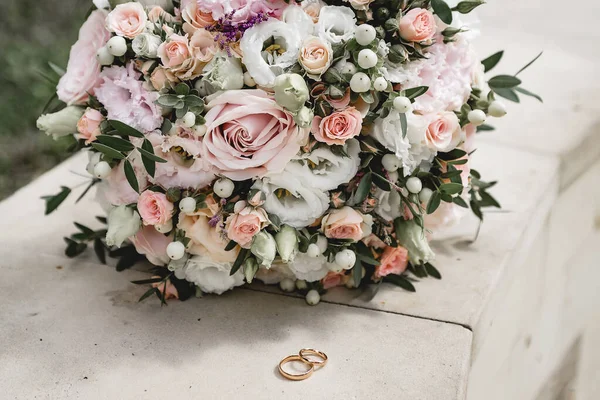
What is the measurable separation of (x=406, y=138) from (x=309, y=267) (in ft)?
0.79

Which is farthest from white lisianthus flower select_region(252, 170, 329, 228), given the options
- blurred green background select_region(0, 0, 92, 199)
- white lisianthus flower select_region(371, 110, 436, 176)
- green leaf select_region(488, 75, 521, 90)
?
blurred green background select_region(0, 0, 92, 199)

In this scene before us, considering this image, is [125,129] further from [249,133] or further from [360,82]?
[360,82]

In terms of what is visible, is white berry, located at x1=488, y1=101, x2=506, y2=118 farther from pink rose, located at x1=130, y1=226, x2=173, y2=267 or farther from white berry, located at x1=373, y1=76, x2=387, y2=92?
pink rose, located at x1=130, y1=226, x2=173, y2=267

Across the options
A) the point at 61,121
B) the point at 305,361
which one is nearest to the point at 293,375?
the point at 305,361

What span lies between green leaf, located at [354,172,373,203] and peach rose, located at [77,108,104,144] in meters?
0.38

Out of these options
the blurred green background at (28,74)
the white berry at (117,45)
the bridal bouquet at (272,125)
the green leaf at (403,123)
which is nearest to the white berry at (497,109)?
the bridal bouquet at (272,125)

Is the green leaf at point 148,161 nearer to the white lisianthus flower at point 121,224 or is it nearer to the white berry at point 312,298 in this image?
the white lisianthus flower at point 121,224

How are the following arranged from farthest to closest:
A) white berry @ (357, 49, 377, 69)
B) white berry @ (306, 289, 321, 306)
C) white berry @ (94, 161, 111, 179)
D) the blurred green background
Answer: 1. the blurred green background
2. white berry @ (306, 289, 321, 306)
3. white berry @ (94, 161, 111, 179)
4. white berry @ (357, 49, 377, 69)

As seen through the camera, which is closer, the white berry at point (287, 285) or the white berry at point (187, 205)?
the white berry at point (187, 205)

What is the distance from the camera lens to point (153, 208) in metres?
0.93

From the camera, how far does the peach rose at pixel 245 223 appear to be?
90 centimetres

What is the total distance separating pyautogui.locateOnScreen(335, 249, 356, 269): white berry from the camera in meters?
0.96

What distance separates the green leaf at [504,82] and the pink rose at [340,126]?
0.32m

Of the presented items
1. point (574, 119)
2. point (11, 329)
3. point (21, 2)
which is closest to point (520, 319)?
point (574, 119)
